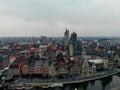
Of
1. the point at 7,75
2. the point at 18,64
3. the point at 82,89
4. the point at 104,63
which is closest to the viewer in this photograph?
the point at 82,89

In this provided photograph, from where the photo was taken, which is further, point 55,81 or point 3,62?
point 3,62

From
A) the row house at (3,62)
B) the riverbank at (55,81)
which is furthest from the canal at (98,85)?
the row house at (3,62)

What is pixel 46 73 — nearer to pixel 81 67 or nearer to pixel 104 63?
pixel 81 67

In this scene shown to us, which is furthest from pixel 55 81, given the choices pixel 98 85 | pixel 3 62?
pixel 3 62

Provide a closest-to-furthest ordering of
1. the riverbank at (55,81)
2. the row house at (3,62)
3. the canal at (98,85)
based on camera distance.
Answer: the canal at (98,85) < the riverbank at (55,81) < the row house at (3,62)

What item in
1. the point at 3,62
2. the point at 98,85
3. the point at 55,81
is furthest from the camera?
the point at 3,62

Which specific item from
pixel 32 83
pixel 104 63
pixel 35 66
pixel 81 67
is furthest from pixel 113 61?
pixel 32 83

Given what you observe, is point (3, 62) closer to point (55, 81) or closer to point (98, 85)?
point (55, 81)

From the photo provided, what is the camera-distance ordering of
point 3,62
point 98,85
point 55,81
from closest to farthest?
point 98,85
point 55,81
point 3,62

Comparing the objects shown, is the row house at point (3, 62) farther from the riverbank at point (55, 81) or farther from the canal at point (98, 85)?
the canal at point (98, 85)

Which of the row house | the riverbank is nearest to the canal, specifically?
the riverbank

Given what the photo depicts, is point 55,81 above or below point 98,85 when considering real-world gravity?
above
